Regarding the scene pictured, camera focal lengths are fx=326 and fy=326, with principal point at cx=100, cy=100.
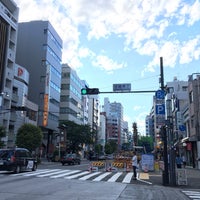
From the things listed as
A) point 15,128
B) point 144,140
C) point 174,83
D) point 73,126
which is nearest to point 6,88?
point 15,128

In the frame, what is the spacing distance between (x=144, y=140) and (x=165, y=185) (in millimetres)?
121669

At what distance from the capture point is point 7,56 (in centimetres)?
5322

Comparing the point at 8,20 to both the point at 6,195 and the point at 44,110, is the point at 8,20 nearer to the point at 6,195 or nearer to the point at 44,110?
the point at 44,110

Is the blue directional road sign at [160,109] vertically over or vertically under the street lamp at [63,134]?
under

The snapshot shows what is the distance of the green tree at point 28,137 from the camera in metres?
46.3

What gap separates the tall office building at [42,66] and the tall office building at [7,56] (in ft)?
41.3

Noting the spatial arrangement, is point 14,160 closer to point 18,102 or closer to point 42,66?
point 18,102

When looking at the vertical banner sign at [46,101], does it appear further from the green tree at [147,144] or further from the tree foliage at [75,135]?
the green tree at [147,144]

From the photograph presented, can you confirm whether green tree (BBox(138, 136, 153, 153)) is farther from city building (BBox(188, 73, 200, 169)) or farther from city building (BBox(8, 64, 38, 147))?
city building (BBox(188, 73, 200, 169))

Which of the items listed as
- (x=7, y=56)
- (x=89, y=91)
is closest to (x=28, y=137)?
(x=7, y=56)

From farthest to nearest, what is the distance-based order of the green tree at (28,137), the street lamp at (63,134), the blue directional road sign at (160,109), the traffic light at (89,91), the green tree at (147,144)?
the green tree at (147,144) → the street lamp at (63,134) → the green tree at (28,137) → the traffic light at (89,91) → the blue directional road sign at (160,109)

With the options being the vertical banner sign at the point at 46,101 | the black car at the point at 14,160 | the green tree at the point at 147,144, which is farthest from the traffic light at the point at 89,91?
the green tree at the point at 147,144

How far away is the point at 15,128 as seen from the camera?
56.2m

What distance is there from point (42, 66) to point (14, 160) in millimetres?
48503
